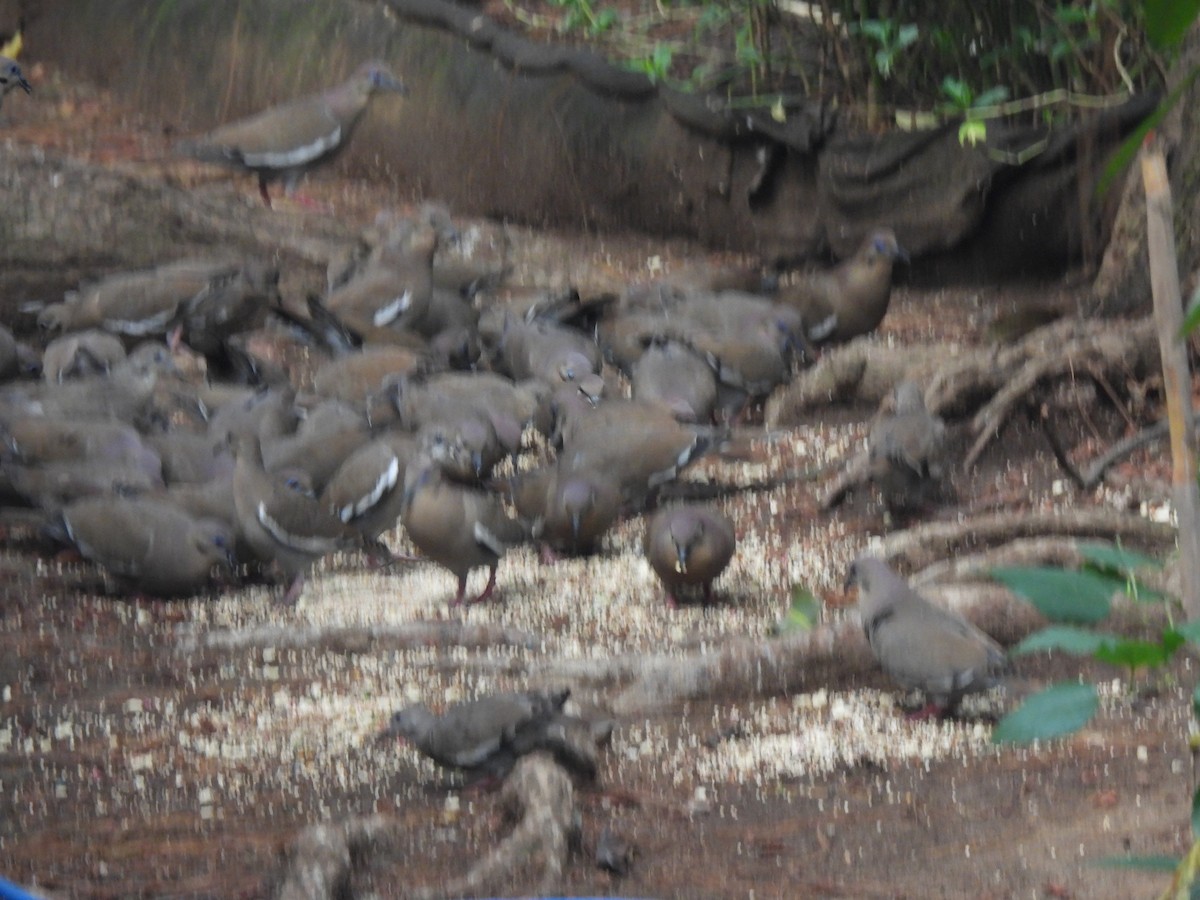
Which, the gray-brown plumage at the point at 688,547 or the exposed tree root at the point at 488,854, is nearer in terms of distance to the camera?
the exposed tree root at the point at 488,854

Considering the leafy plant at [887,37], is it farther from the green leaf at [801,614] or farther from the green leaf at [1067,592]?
the green leaf at [1067,592]

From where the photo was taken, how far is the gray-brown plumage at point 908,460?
6367 mm

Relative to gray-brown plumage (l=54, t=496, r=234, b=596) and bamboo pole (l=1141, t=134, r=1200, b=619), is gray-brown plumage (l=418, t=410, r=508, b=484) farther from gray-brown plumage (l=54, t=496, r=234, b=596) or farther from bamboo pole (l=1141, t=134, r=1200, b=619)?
bamboo pole (l=1141, t=134, r=1200, b=619)

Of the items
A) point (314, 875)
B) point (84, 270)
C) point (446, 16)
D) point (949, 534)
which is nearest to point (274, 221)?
point (84, 270)

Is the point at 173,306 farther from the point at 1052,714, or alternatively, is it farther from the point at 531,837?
the point at 1052,714

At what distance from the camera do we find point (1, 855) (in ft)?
12.4

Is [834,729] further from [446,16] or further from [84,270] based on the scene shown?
[446,16]

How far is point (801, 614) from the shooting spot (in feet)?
17.8

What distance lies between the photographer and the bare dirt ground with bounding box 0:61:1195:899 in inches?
144

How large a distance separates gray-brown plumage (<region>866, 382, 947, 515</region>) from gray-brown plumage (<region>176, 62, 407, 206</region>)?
5.68 m

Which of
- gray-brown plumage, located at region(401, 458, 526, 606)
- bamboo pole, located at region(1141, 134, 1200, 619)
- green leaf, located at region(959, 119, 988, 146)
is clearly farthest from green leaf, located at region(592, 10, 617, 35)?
bamboo pole, located at region(1141, 134, 1200, 619)

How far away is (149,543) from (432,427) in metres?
1.21

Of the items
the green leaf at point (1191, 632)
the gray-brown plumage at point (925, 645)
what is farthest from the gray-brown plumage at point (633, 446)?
the green leaf at point (1191, 632)

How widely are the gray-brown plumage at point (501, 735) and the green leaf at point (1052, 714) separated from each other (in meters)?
2.76
